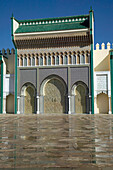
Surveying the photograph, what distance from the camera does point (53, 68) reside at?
58.3 feet

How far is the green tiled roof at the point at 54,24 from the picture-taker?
17.6 metres

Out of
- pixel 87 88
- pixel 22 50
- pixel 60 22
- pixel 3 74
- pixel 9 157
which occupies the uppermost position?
pixel 60 22

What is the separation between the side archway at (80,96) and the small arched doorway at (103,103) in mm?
1359

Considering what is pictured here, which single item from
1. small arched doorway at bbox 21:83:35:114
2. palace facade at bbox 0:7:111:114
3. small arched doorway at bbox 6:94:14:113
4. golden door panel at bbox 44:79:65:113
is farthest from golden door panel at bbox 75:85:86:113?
small arched doorway at bbox 6:94:14:113

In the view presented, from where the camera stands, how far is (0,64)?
62.4ft

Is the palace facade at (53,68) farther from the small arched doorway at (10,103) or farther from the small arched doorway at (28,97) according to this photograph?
the small arched doorway at (10,103)

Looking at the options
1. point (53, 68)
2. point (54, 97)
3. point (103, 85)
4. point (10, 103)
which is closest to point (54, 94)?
point (54, 97)

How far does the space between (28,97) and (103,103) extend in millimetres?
6616

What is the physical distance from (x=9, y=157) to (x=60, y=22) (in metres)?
16.5

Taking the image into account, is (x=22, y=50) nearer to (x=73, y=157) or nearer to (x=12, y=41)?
(x=12, y=41)

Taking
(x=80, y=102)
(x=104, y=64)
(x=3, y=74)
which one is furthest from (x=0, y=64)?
(x=104, y=64)

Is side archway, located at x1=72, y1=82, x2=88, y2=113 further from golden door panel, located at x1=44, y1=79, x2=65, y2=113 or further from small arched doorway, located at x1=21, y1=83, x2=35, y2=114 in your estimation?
small arched doorway, located at x1=21, y1=83, x2=35, y2=114

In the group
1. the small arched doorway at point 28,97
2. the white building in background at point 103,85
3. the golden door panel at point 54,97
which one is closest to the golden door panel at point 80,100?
the white building in background at point 103,85

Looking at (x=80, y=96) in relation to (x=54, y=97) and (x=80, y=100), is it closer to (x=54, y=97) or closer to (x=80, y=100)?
(x=80, y=100)
